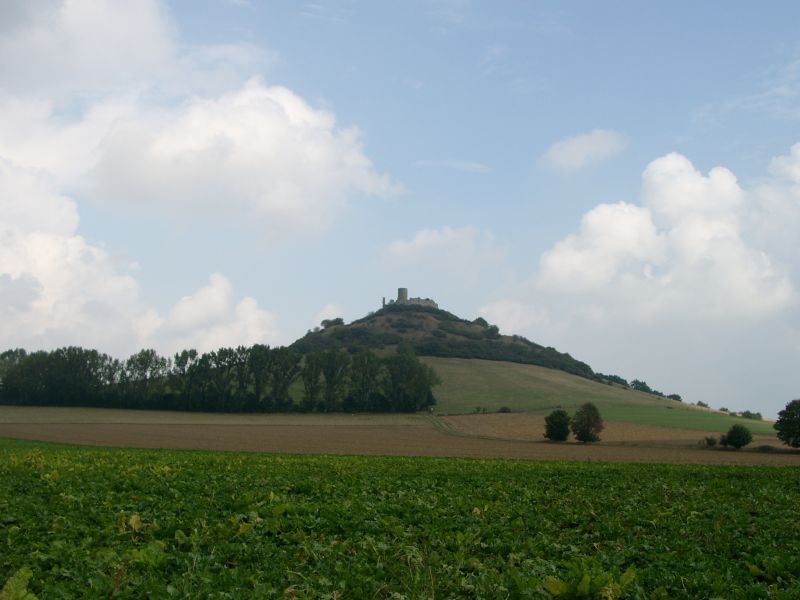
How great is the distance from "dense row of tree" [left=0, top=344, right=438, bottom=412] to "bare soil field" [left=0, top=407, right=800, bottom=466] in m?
8.45

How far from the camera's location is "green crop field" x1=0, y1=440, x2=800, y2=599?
9.67 m

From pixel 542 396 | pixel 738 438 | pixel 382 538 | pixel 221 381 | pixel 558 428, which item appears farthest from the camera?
pixel 542 396

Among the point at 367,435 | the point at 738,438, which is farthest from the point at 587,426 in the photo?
the point at 367,435

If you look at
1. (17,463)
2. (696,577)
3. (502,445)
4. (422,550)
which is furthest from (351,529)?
(502,445)

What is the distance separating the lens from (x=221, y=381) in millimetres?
115188

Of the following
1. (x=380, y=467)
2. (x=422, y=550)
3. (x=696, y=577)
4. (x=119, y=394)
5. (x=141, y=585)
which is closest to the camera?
(x=141, y=585)

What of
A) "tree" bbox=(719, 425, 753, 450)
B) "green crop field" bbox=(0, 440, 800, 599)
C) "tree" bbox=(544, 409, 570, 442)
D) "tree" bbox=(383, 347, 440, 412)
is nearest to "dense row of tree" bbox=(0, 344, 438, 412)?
"tree" bbox=(383, 347, 440, 412)

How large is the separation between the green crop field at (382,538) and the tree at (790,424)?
48136 mm

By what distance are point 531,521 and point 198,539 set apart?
23.8ft

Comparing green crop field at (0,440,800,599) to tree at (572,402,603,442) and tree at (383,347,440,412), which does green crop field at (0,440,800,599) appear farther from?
tree at (383,347,440,412)

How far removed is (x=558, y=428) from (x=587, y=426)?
3230 mm

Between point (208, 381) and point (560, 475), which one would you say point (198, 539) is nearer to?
point (560, 475)

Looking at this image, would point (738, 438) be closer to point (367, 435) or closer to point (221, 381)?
point (367, 435)

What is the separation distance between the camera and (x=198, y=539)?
12.5 meters
